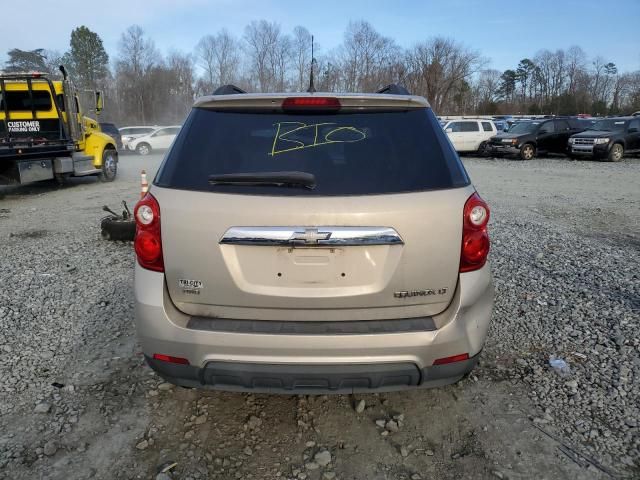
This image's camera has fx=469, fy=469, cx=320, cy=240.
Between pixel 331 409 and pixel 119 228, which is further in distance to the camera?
pixel 119 228

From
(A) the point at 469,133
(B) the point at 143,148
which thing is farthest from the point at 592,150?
(B) the point at 143,148

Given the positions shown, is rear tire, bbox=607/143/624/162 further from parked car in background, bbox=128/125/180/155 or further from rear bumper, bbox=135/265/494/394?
parked car in background, bbox=128/125/180/155

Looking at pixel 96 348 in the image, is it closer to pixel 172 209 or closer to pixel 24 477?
pixel 24 477

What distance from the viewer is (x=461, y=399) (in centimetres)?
303

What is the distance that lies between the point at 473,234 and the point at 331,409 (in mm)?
1417

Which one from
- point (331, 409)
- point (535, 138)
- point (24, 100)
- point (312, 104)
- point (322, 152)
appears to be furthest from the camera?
point (535, 138)

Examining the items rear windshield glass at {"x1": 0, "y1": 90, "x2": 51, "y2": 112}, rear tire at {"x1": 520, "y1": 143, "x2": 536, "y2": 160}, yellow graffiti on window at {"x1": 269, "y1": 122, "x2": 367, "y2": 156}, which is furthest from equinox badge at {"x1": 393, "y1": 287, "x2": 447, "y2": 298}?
rear tire at {"x1": 520, "y1": 143, "x2": 536, "y2": 160}

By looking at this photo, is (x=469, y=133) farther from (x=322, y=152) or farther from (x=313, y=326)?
(x=313, y=326)

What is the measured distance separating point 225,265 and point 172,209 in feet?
1.24

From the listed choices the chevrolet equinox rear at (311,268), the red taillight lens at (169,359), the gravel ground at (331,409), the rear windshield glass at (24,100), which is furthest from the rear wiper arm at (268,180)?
the rear windshield glass at (24,100)

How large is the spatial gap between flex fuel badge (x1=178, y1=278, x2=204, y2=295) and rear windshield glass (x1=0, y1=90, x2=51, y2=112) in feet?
42.1

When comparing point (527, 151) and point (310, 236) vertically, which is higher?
point (310, 236)

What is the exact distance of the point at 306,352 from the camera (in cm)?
223

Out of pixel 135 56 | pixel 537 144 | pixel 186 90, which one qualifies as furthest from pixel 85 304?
pixel 135 56
